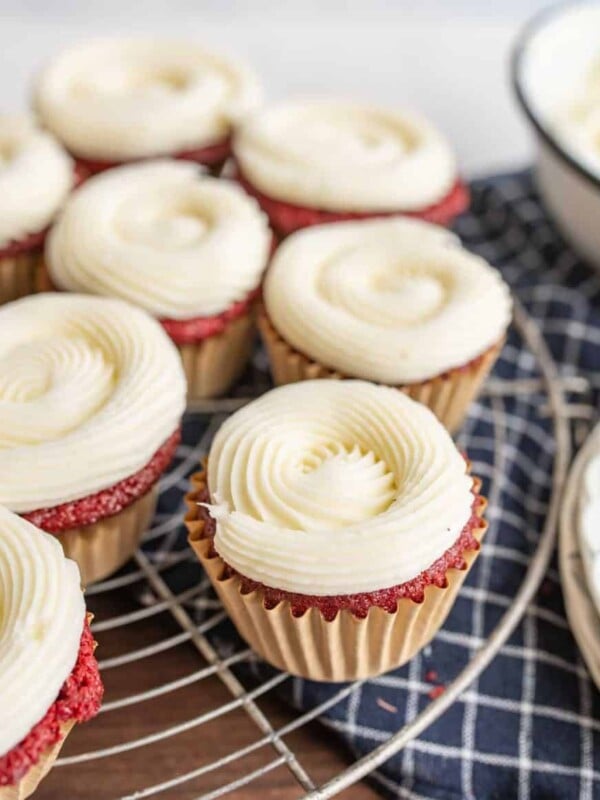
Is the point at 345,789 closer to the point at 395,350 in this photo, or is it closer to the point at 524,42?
the point at 395,350

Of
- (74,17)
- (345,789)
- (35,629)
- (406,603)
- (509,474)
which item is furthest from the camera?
(74,17)

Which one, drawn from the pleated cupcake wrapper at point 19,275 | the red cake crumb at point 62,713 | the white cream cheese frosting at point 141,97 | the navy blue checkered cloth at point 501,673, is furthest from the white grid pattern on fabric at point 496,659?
the white cream cheese frosting at point 141,97

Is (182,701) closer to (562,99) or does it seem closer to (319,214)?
(319,214)

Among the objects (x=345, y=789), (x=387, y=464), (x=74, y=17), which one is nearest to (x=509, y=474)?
(x=387, y=464)

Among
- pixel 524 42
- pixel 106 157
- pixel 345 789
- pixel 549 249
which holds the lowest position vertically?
pixel 345 789

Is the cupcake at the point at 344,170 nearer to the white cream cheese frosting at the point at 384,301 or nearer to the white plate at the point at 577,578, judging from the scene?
the white cream cheese frosting at the point at 384,301

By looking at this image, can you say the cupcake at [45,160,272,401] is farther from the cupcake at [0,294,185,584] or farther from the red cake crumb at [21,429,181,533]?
the red cake crumb at [21,429,181,533]

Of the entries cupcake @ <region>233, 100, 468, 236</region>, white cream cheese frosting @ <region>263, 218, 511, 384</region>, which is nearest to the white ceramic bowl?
cupcake @ <region>233, 100, 468, 236</region>
